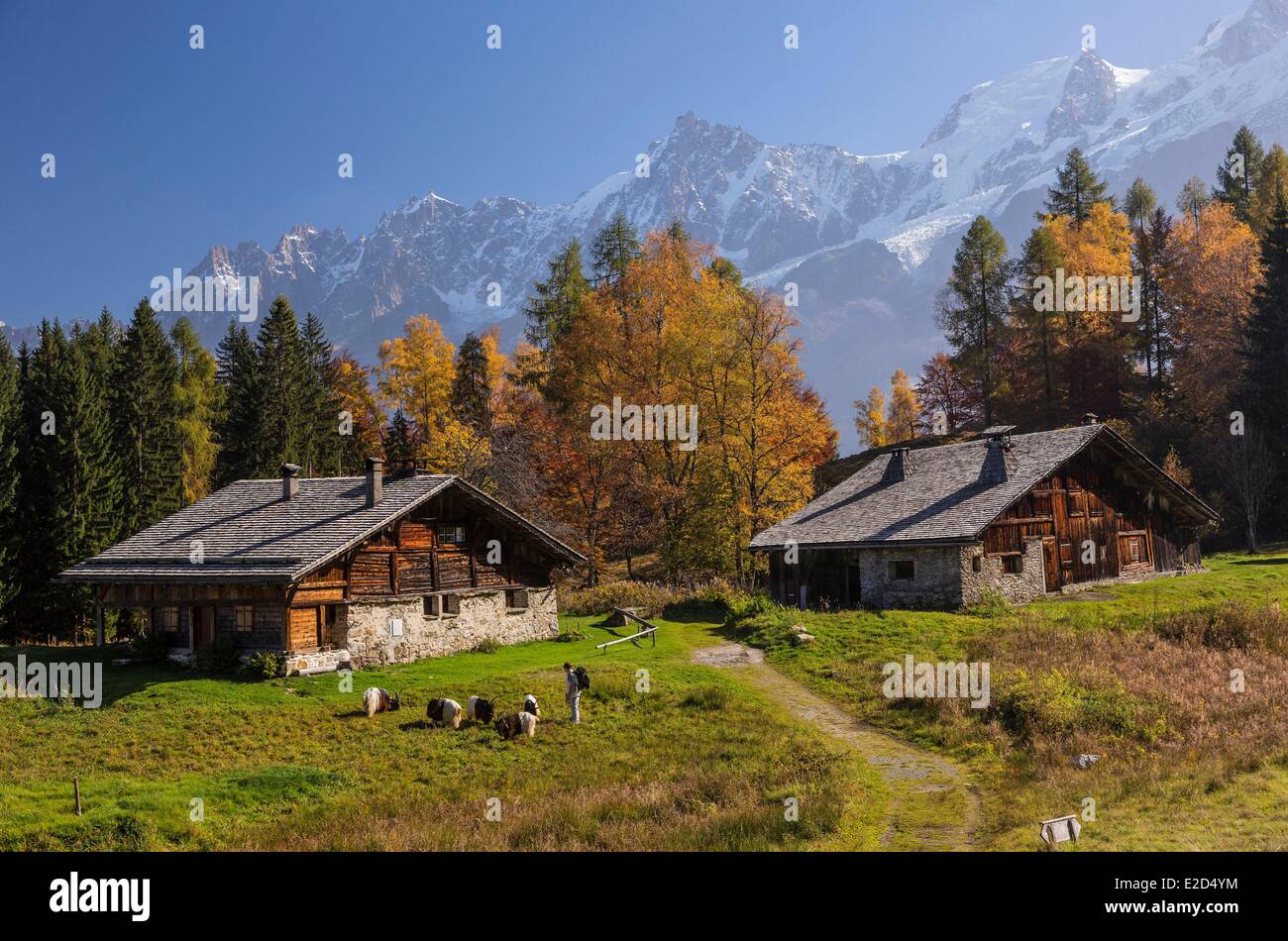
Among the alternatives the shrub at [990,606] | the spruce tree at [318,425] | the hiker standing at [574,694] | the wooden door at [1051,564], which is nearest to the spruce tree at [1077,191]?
the wooden door at [1051,564]

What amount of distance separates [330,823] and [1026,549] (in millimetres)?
30454

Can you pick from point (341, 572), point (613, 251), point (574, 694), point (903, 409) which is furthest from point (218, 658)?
Result: point (903, 409)

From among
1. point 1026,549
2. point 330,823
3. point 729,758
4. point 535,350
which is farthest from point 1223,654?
point 535,350

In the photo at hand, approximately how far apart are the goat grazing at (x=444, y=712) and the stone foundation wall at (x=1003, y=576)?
20487mm

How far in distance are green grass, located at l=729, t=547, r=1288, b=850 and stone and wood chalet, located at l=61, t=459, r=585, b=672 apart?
1028cm

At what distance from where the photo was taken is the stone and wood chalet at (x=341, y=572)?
92.7 feet

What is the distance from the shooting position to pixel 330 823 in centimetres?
1548

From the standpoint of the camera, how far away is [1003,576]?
34906 millimetres

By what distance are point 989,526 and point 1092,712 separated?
640 inches

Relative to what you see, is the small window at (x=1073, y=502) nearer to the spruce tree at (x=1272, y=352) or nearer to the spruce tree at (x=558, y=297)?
the spruce tree at (x=1272, y=352)

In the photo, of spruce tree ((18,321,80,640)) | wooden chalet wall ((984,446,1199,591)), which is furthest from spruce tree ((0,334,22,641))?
wooden chalet wall ((984,446,1199,591))

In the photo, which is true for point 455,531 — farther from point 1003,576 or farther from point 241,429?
point 241,429

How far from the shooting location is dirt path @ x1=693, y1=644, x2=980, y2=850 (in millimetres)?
13711

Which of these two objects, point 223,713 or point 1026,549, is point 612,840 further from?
point 1026,549
